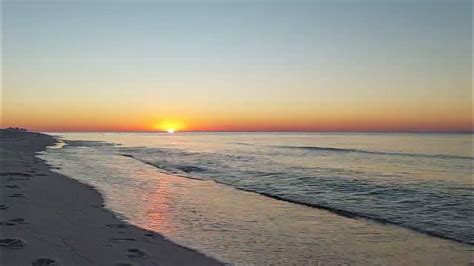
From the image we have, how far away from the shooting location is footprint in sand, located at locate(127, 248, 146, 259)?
323 inches

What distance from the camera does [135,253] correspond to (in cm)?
839

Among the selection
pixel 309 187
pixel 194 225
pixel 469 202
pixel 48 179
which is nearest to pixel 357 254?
pixel 194 225

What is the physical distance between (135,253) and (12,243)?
2.26 m

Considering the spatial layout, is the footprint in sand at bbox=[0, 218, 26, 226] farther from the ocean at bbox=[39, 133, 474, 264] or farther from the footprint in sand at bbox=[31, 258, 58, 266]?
the footprint in sand at bbox=[31, 258, 58, 266]

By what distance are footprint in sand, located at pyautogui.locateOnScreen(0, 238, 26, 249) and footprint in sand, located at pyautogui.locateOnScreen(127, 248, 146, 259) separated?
1.93 meters

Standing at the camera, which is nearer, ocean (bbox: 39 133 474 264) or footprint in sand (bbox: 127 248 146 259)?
footprint in sand (bbox: 127 248 146 259)

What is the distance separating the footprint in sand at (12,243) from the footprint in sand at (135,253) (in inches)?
76.1

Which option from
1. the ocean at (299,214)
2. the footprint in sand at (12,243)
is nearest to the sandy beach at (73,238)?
the footprint in sand at (12,243)

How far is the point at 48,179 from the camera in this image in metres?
19.6

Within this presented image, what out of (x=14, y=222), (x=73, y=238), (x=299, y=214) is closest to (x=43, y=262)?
(x=73, y=238)

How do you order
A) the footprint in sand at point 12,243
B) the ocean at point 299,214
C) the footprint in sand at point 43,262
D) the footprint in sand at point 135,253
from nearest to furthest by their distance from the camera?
the footprint in sand at point 43,262, the footprint in sand at point 12,243, the footprint in sand at point 135,253, the ocean at point 299,214

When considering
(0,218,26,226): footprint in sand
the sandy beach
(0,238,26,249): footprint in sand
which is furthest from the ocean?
(0,238,26,249): footprint in sand

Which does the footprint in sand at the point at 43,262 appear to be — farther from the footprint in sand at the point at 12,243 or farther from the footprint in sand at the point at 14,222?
the footprint in sand at the point at 14,222

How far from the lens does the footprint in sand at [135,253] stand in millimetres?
8211
